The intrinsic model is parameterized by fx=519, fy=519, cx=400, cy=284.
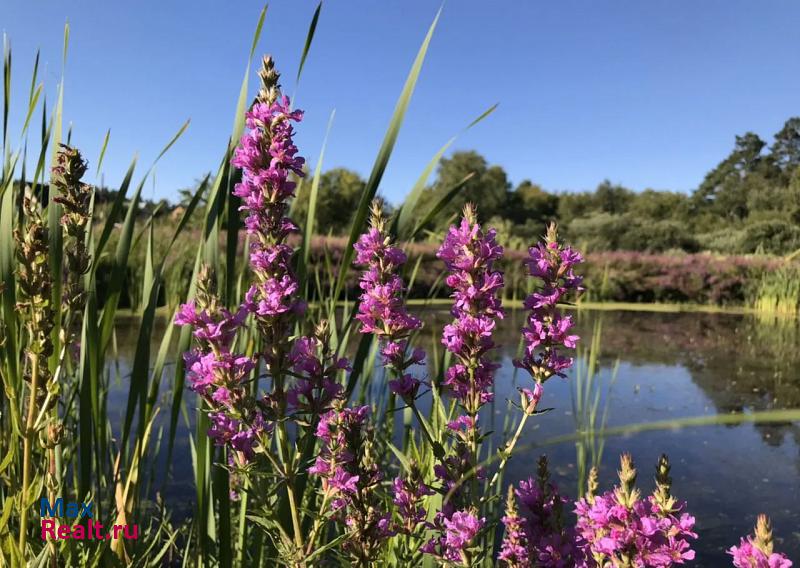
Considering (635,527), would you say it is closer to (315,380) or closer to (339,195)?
(315,380)

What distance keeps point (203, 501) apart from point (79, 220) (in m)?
0.64

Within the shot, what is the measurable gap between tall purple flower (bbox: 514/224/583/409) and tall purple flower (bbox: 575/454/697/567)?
0.94 feet

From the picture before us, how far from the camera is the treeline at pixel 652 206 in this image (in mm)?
25781

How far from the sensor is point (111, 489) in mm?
1602

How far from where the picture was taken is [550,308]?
1.19 m

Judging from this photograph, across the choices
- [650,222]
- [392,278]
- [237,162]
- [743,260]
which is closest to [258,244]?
[237,162]

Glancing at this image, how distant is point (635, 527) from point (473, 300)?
0.51 meters

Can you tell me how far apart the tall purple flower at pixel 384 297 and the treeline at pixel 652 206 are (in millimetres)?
16624

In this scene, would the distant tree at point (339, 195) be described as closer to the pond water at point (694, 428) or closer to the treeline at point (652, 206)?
the treeline at point (652, 206)

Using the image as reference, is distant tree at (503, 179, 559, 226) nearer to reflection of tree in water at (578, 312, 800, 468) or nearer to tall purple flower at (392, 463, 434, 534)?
reflection of tree in water at (578, 312, 800, 468)

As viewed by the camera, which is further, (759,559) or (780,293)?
(780,293)

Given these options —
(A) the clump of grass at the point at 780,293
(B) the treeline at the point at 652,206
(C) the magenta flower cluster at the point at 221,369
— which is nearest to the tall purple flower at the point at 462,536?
(C) the magenta flower cluster at the point at 221,369

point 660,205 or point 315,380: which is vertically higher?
point 660,205

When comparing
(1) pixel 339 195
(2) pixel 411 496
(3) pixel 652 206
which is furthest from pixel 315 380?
(3) pixel 652 206
